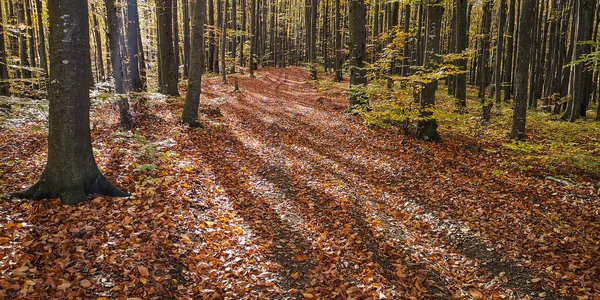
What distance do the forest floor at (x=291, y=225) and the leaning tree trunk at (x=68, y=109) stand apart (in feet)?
1.15

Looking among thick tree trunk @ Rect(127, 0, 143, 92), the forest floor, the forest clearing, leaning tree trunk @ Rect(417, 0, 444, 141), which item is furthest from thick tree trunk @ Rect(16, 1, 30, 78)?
leaning tree trunk @ Rect(417, 0, 444, 141)

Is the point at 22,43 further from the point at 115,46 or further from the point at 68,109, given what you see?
the point at 68,109

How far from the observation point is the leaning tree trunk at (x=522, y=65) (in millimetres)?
10531

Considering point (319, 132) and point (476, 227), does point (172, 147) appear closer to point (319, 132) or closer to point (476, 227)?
point (319, 132)

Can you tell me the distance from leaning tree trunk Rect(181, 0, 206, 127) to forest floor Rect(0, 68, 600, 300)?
0.66m

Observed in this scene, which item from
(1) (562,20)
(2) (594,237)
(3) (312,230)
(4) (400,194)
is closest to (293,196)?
(3) (312,230)

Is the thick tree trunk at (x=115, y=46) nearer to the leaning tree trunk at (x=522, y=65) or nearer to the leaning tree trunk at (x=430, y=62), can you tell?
the leaning tree trunk at (x=430, y=62)

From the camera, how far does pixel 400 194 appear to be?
8.27m

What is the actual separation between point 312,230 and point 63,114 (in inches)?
189

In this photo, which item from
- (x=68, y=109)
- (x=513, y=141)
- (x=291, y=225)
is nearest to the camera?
(x=68, y=109)

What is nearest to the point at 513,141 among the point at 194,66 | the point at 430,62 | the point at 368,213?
the point at 430,62

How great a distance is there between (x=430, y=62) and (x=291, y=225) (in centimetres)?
779

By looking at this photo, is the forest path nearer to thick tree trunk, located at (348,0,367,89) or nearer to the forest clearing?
the forest clearing

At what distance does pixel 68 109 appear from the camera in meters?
5.40
